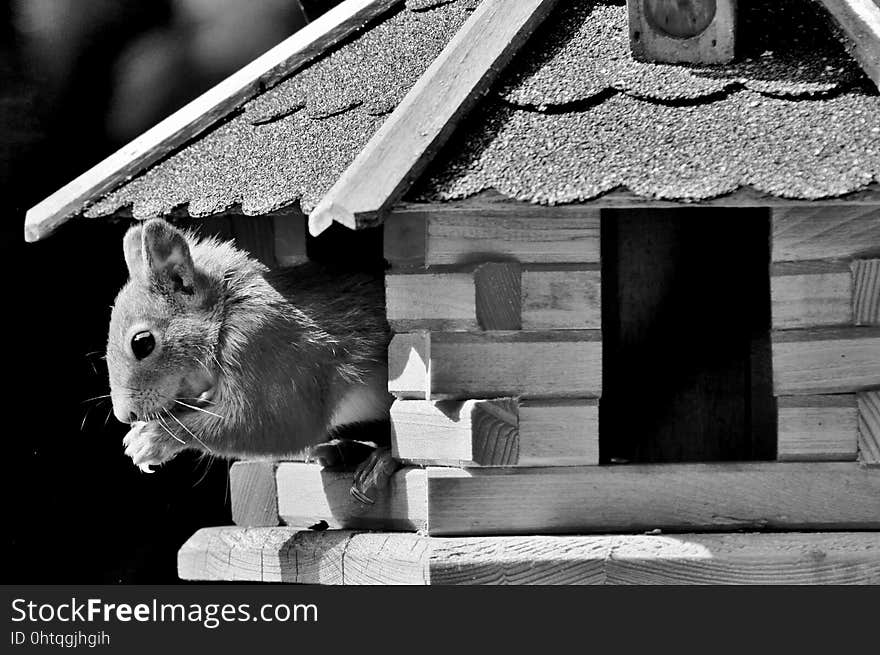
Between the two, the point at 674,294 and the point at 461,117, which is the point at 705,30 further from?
the point at 674,294

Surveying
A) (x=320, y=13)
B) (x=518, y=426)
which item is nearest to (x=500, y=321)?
(x=518, y=426)

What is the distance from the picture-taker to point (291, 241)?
3.01 meters

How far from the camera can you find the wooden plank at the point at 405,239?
98.5 inches

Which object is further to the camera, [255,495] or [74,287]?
[74,287]

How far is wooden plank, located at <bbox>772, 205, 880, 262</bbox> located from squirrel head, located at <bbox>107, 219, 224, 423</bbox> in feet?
3.29

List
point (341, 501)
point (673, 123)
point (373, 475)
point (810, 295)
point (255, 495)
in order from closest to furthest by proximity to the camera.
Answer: point (673, 123) → point (810, 295) → point (373, 475) → point (341, 501) → point (255, 495)


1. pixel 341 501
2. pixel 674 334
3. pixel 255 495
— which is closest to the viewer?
pixel 341 501

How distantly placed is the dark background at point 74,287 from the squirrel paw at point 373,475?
1.17m

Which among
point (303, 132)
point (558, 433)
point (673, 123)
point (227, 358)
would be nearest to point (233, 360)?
point (227, 358)

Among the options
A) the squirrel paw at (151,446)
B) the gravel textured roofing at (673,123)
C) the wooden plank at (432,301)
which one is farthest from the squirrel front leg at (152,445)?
the gravel textured roofing at (673,123)

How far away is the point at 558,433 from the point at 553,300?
21cm

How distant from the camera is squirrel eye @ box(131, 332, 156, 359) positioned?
274 centimetres

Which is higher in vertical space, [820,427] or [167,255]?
[167,255]

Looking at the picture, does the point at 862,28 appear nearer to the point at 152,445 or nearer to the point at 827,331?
the point at 827,331
